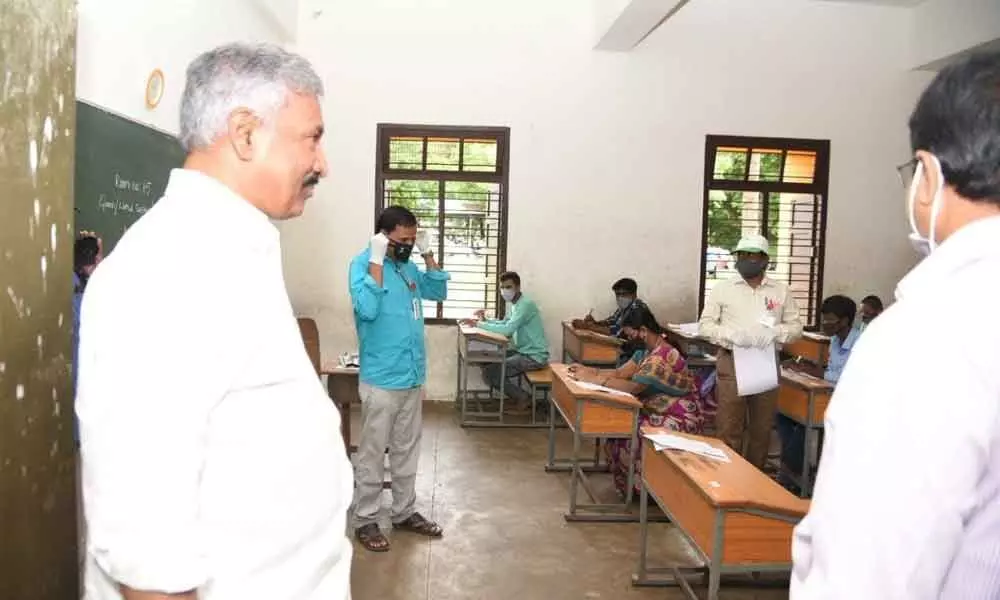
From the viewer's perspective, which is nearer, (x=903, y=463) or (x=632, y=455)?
(x=903, y=463)

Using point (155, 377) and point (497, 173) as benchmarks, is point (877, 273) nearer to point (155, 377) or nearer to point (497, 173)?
point (497, 173)

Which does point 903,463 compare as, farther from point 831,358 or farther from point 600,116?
point 600,116

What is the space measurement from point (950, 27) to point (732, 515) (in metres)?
5.96

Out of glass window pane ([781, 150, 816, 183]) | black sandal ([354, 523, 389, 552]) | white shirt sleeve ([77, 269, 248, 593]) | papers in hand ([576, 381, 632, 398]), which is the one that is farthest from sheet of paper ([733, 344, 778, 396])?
white shirt sleeve ([77, 269, 248, 593])

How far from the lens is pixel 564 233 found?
6.48 m

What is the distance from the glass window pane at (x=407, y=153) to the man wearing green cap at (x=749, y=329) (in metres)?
3.13

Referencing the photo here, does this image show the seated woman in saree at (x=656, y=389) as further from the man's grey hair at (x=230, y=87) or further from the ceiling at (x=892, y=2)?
the ceiling at (x=892, y=2)

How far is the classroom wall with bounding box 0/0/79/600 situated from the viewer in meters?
1.55

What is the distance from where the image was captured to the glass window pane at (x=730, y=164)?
21.6ft

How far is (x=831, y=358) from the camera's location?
465cm

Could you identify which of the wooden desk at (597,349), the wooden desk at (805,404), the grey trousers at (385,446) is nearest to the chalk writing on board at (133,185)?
the grey trousers at (385,446)

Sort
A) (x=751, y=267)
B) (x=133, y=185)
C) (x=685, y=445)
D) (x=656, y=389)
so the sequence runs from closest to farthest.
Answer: (x=685, y=445) < (x=133, y=185) < (x=656, y=389) < (x=751, y=267)

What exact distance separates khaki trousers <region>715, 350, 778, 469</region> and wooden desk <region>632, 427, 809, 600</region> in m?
1.58

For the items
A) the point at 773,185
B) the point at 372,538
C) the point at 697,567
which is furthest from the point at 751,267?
the point at 773,185
